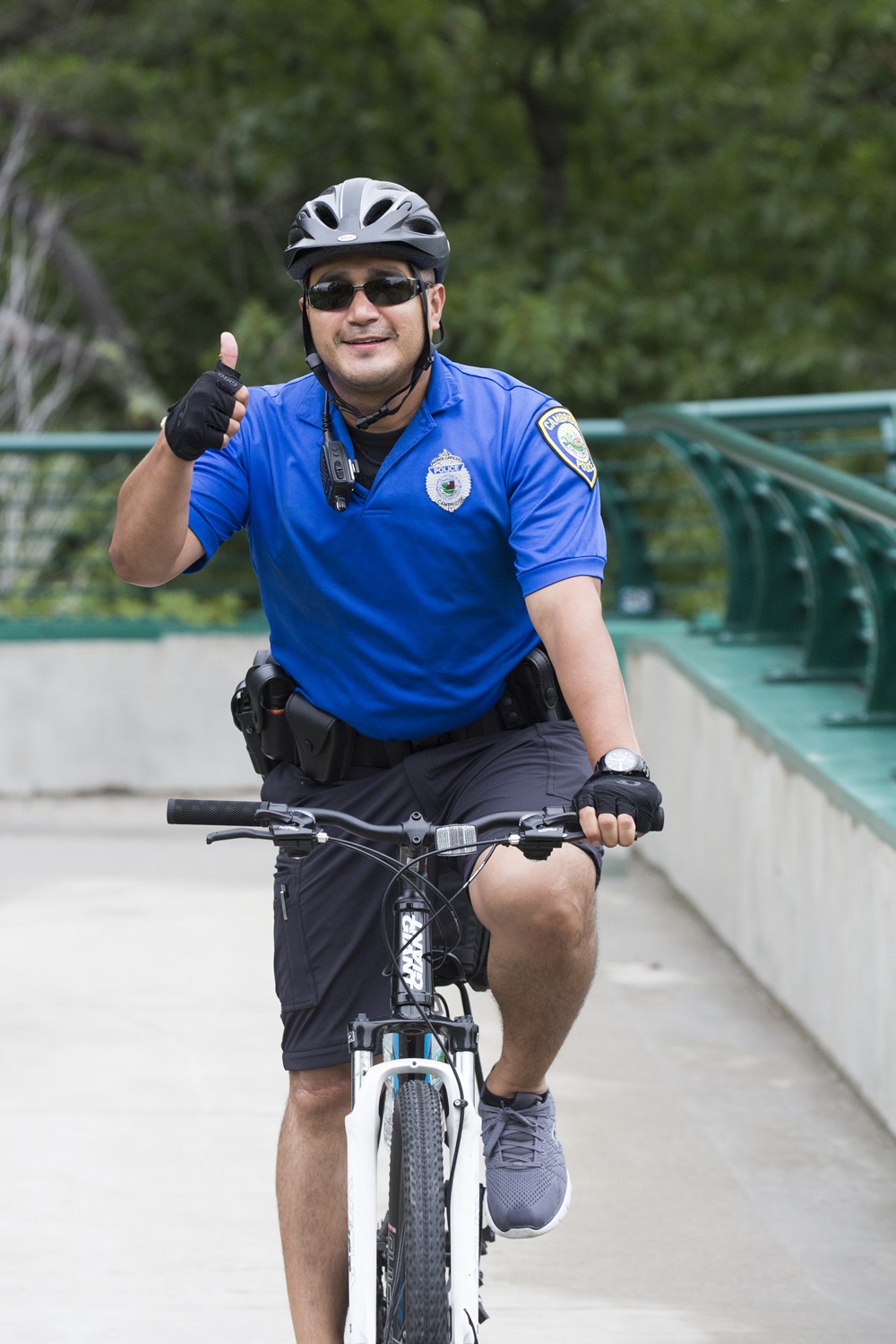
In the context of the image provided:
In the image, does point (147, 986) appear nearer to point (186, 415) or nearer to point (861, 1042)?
point (861, 1042)

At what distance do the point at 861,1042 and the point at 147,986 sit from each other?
2.36 m

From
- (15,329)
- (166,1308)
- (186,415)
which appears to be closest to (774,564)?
(166,1308)

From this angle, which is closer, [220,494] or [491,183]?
[220,494]

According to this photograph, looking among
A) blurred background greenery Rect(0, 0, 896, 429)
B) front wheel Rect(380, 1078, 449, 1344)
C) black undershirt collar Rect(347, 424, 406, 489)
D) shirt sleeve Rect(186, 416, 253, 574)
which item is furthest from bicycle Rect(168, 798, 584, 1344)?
blurred background greenery Rect(0, 0, 896, 429)

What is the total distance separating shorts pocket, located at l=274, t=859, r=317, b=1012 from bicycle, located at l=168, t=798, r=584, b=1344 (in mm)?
408

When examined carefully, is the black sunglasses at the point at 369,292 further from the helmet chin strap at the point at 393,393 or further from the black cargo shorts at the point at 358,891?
the black cargo shorts at the point at 358,891

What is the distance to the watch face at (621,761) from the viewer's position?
2.95 m

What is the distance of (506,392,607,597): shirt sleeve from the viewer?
10.7 feet

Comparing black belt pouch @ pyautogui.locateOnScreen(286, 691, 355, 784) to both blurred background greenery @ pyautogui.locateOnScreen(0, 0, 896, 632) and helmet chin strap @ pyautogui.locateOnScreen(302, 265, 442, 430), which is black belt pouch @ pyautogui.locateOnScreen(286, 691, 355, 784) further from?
blurred background greenery @ pyautogui.locateOnScreen(0, 0, 896, 632)

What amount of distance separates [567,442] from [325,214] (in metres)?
0.56

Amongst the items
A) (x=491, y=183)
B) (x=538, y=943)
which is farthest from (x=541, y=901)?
(x=491, y=183)

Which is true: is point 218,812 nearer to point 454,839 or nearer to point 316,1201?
point 454,839

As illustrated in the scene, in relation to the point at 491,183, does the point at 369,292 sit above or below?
below

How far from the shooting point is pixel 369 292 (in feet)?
10.7
